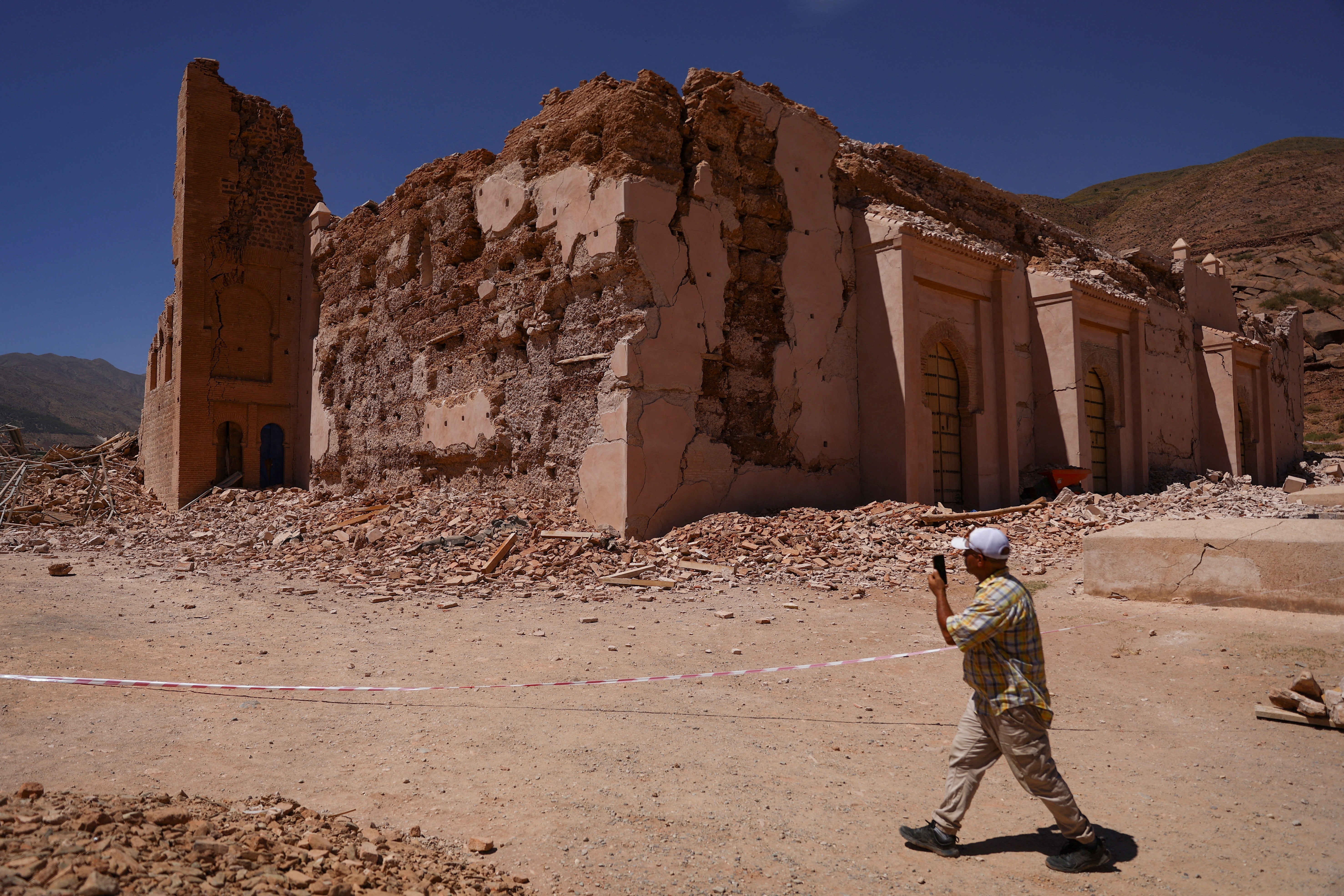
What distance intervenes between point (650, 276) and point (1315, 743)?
25.3ft

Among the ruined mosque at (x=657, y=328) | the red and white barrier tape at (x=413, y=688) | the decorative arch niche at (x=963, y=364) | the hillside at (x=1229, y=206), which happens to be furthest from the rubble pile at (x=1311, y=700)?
the hillside at (x=1229, y=206)

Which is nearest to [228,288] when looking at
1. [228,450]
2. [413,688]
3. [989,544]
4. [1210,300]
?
[228,450]

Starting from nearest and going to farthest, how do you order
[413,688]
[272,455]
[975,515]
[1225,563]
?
[413,688]
[1225,563]
[975,515]
[272,455]

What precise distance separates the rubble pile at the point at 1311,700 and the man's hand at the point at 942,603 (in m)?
2.67

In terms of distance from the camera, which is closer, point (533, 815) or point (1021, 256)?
Result: point (533, 815)

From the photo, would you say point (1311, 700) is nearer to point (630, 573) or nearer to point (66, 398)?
point (630, 573)

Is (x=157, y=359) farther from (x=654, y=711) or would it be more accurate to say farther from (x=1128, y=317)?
(x=1128, y=317)

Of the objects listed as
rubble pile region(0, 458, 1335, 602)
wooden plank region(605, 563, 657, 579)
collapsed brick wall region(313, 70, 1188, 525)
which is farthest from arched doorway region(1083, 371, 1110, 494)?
wooden plank region(605, 563, 657, 579)

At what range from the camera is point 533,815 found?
3268mm

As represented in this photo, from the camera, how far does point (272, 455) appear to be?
726 inches

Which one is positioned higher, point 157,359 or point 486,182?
point 486,182

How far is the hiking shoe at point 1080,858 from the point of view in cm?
289

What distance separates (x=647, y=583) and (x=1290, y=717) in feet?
17.2

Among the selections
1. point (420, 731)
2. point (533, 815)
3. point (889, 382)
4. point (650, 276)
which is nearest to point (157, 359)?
point (650, 276)
